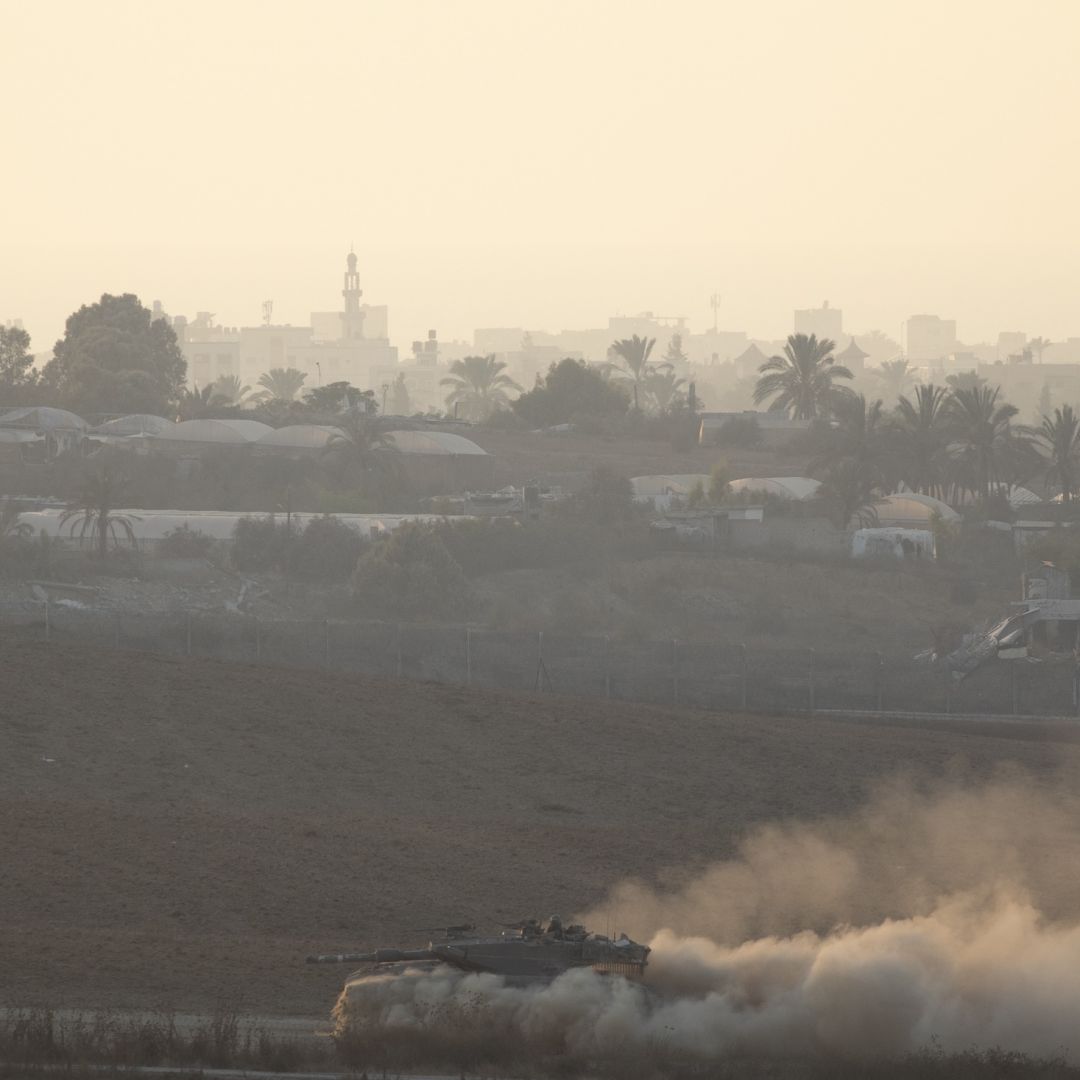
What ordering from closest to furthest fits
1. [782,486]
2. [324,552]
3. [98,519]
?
[324,552]
[98,519]
[782,486]

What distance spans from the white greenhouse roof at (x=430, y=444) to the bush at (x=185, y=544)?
22329 millimetres

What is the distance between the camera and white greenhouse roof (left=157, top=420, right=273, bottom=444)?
87.6 metres

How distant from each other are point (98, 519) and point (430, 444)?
26.6m

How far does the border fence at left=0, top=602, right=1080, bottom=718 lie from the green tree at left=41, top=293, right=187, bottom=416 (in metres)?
60.5

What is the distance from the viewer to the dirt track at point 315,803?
75.0 feet

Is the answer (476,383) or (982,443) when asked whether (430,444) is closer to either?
(982,443)

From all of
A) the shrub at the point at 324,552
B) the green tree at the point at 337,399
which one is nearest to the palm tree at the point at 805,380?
the green tree at the point at 337,399

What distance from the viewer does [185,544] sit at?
62938 mm

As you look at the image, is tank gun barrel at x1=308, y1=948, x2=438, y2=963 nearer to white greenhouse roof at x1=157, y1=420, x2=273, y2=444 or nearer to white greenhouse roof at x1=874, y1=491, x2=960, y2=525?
white greenhouse roof at x1=874, y1=491, x2=960, y2=525

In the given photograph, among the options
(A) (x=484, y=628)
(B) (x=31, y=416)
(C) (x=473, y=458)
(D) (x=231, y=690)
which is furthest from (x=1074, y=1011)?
(B) (x=31, y=416)

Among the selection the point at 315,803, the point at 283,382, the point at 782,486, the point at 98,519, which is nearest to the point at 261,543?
the point at 98,519

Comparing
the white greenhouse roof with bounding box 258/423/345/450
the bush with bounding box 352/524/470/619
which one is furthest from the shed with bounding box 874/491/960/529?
the white greenhouse roof with bounding box 258/423/345/450

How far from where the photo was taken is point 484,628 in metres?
54.0

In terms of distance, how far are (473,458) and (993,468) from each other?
21996 mm
